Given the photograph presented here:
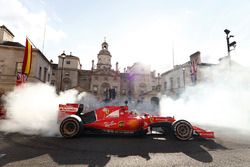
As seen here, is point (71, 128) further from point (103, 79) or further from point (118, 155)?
point (103, 79)

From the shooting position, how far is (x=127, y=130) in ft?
20.9

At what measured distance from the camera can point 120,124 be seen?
20.8 feet

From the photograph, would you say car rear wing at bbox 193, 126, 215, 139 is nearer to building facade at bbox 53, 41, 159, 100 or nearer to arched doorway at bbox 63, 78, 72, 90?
building facade at bbox 53, 41, 159, 100

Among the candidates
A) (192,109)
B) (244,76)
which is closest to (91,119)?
(192,109)

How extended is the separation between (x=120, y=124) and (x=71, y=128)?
2132 mm

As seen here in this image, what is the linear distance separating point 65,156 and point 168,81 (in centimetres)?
3083

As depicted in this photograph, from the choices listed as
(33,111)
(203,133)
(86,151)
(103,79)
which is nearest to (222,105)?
(203,133)

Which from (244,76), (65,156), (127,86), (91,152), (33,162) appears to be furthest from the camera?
(127,86)

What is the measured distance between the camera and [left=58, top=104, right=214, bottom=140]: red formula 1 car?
6006 mm

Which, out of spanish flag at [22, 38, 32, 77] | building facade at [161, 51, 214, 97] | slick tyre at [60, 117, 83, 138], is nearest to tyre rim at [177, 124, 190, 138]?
slick tyre at [60, 117, 83, 138]

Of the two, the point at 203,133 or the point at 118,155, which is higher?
the point at 203,133

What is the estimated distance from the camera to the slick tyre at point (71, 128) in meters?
6.04

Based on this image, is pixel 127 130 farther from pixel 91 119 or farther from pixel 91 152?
pixel 91 152

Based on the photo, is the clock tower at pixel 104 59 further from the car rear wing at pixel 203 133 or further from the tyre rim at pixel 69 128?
the car rear wing at pixel 203 133
